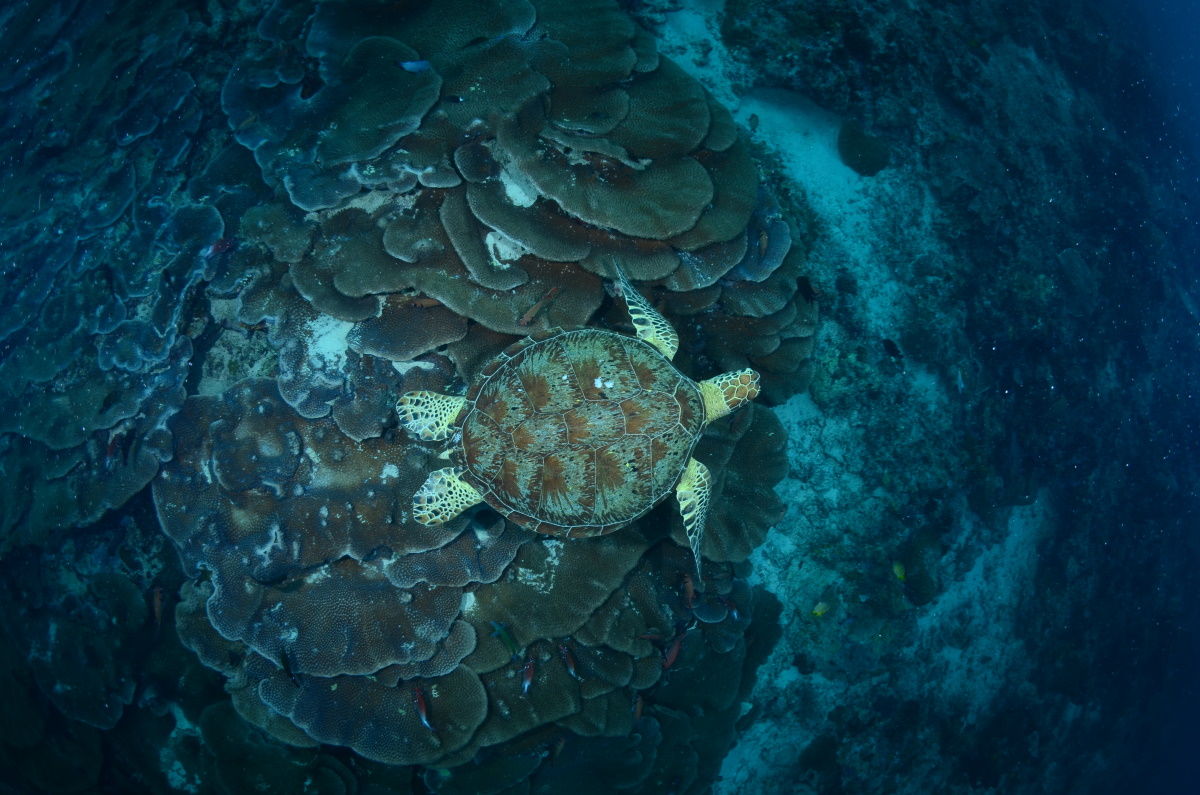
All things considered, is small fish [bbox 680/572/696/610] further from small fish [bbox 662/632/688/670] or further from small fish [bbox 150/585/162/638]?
small fish [bbox 150/585/162/638]

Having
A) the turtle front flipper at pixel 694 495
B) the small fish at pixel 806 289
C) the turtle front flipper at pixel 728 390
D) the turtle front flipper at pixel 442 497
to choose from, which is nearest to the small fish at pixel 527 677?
the turtle front flipper at pixel 442 497

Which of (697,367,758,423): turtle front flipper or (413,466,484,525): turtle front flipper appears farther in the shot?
(697,367,758,423): turtle front flipper

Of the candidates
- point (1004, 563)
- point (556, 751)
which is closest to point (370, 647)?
point (556, 751)

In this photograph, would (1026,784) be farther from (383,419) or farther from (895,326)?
(383,419)

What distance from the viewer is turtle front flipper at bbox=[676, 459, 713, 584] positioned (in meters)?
3.55

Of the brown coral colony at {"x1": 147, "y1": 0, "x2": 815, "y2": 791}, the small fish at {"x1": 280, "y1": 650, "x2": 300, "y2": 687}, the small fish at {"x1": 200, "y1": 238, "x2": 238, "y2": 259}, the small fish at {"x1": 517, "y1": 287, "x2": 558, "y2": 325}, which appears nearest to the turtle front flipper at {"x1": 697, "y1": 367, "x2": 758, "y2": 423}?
the brown coral colony at {"x1": 147, "y1": 0, "x2": 815, "y2": 791}

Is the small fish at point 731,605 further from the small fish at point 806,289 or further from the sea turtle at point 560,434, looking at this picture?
the small fish at point 806,289

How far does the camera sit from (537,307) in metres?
3.46

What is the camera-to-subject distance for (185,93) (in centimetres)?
414

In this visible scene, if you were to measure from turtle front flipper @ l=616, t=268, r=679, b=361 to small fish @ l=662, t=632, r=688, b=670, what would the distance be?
2.18 meters

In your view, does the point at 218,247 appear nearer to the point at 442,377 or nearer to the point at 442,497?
the point at 442,377

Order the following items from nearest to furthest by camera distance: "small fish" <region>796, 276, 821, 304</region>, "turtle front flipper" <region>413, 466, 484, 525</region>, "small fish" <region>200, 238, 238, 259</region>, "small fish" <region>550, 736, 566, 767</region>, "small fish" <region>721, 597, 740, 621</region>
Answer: "turtle front flipper" <region>413, 466, 484, 525</region> → "small fish" <region>200, 238, 238, 259</region> → "small fish" <region>550, 736, 566, 767</region> → "small fish" <region>721, 597, 740, 621</region> → "small fish" <region>796, 276, 821, 304</region>

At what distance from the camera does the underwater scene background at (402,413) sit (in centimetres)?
336

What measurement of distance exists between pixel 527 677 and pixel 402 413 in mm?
1900
